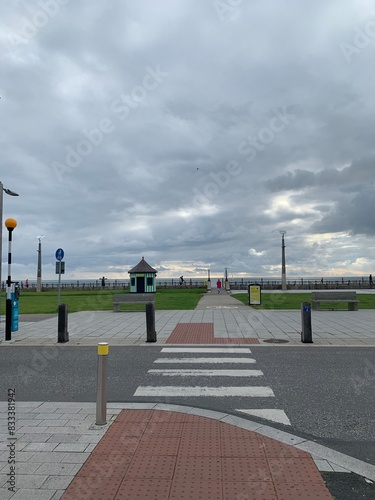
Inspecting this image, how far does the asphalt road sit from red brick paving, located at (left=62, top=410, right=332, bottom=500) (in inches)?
34.0

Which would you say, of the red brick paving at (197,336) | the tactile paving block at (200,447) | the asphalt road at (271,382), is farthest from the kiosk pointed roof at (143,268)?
the tactile paving block at (200,447)

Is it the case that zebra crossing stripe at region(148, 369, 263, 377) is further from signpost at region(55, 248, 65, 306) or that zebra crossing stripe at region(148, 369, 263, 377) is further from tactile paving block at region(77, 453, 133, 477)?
signpost at region(55, 248, 65, 306)

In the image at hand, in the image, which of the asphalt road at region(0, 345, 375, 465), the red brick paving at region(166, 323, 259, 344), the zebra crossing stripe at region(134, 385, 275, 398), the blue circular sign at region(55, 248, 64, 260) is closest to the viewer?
the asphalt road at region(0, 345, 375, 465)

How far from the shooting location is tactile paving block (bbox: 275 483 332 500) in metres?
3.37

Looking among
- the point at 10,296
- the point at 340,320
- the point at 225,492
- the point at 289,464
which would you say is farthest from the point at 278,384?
the point at 340,320

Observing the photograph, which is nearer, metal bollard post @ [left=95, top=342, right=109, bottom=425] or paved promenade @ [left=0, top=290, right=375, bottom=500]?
paved promenade @ [left=0, top=290, right=375, bottom=500]

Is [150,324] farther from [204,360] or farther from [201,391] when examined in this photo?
[201,391]

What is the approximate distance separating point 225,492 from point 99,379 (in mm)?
2223

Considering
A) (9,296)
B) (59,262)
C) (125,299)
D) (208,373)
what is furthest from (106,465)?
(125,299)

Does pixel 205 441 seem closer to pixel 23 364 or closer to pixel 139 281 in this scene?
pixel 23 364

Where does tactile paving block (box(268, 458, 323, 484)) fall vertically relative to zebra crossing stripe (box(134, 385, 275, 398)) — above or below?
above

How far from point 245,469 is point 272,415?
184 centimetres

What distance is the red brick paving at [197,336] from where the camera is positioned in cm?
1137

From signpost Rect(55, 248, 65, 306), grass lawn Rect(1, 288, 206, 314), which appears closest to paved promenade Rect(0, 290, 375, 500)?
signpost Rect(55, 248, 65, 306)
